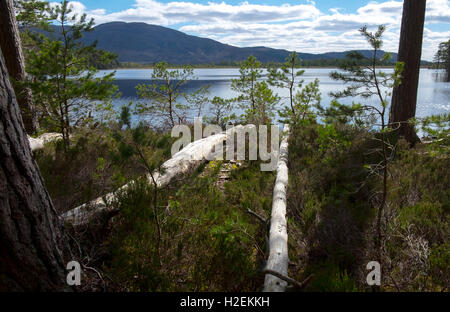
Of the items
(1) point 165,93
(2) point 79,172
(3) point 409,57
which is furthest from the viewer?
(1) point 165,93

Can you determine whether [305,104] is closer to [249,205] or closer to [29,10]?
[249,205]

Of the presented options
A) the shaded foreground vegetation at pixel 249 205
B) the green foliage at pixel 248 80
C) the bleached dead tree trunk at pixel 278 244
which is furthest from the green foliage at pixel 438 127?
the green foliage at pixel 248 80

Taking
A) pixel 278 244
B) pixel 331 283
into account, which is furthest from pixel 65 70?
pixel 331 283

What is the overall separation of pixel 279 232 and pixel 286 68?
7.03 m

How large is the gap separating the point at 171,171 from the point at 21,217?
345 cm

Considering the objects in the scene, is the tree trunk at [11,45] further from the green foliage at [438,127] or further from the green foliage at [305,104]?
the green foliage at [438,127]

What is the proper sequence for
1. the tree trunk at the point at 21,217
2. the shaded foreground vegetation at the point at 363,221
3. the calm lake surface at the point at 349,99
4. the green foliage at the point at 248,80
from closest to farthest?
the tree trunk at the point at 21,217, the shaded foreground vegetation at the point at 363,221, the green foliage at the point at 248,80, the calm lake surface at the point at 349,99

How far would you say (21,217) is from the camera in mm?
1830

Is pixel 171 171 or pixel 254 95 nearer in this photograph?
pixel 171 171

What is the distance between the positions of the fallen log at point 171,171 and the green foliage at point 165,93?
139 inches

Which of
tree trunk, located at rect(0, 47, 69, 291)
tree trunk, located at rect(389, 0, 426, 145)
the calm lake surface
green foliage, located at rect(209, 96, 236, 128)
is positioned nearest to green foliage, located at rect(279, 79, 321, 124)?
the calm lake surface

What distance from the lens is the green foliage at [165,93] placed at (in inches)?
406

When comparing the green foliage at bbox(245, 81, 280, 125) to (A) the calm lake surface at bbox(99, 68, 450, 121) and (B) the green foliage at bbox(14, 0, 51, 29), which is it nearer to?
(A) the calm lake surface at bbox(99, 68, 450, 121)

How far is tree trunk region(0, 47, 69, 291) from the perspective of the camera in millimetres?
1756
